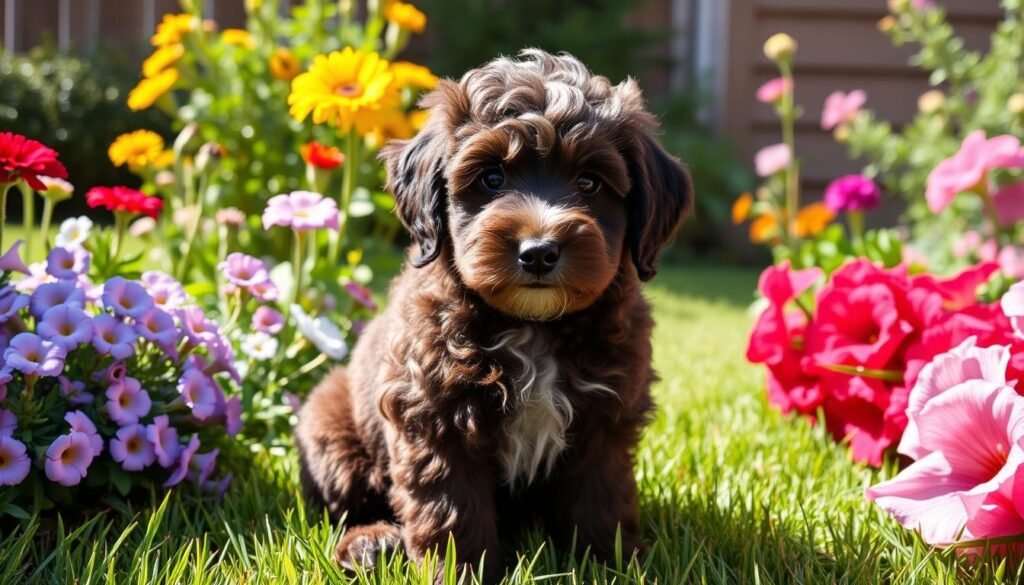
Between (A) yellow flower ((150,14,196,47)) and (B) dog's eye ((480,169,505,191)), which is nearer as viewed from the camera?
(B) dog's eye ((480,169,505,191))

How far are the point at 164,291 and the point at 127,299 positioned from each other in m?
0.35

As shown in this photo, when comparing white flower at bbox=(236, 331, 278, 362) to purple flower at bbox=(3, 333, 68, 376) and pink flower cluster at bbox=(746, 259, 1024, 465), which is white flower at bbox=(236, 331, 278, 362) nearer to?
purple flower at bbox=(3, 333, 68, 376)

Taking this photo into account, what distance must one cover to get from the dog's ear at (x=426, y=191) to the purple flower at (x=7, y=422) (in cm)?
117

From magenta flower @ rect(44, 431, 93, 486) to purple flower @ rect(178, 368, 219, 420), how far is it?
1.15ft

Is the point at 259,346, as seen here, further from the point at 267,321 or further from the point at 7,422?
the point at 7,422

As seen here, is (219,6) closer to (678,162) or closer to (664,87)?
(664,87)

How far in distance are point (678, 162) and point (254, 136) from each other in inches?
115

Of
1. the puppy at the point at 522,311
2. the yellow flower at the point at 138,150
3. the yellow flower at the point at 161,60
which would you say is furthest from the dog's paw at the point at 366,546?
the yellow flower at the point at 161,60

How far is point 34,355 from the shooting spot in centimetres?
264

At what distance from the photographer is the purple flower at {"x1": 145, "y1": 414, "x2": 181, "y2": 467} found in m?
2.82

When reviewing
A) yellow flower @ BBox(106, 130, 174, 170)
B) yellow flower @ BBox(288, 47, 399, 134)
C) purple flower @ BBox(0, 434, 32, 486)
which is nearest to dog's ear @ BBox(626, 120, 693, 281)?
yellow flower @ BBox(288, 47, 399, 134)

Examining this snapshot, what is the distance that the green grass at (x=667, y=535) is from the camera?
7.66 feet

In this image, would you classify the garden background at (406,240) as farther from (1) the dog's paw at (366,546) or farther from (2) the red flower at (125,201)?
(2) the red flower at (125,201)

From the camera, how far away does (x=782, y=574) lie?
2.42m
